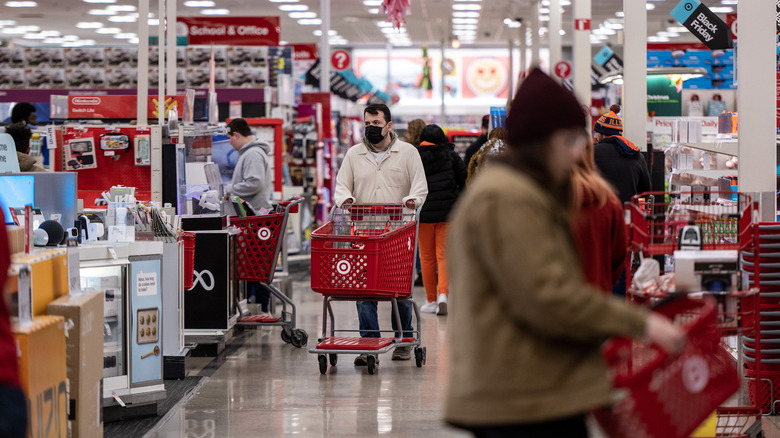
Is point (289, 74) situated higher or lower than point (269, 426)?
higher

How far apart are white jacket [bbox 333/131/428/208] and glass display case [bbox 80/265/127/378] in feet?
6.91

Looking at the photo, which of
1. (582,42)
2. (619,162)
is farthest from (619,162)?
(582,42)

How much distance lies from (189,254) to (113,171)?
1175mm

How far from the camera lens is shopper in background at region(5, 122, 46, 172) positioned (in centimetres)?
734

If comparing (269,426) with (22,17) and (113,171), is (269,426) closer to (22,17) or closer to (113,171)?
(113,171)

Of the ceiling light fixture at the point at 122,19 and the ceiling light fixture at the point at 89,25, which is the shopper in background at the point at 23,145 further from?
the ceiling light fixture at the point at 89,25

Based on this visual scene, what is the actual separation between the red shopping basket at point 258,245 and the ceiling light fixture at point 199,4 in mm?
13753

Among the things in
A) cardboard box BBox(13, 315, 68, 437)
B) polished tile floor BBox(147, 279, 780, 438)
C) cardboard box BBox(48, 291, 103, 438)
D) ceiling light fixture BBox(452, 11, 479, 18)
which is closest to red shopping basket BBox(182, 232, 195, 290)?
polished tile floor BBox(147, 279, 780, 438)

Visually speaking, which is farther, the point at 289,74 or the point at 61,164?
the point at 289,74

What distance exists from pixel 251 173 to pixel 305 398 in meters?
3.51

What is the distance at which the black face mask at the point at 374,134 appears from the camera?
689 cm

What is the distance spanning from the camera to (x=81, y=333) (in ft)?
12.4

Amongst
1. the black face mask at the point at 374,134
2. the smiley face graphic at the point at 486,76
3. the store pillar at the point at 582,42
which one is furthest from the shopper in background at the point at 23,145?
the smiley face graphic at the point at 486,76

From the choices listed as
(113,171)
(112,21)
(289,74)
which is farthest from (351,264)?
(112,21)
